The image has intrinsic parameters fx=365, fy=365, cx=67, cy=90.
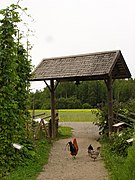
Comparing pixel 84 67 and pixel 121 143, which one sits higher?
pixel 84 67

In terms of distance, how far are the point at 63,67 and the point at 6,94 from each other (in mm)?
8717

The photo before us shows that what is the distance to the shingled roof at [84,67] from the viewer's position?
51.5ft

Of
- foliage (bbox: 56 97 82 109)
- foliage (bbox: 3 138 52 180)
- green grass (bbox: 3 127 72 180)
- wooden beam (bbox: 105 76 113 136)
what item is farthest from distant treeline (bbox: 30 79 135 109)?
foliage (bbox: 3 138 52 180)

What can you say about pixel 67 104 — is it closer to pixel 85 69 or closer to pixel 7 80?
pixel 85 69

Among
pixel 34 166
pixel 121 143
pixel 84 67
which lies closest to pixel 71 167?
pixel 34 166

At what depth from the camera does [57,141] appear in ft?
54.5

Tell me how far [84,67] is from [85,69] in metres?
0.26

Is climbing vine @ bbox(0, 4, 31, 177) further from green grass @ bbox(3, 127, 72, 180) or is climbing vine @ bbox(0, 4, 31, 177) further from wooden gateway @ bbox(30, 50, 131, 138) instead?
wooden gateway @ bbox(30, 50, 131, 138)

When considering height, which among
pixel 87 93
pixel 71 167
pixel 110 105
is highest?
pixel 87 93

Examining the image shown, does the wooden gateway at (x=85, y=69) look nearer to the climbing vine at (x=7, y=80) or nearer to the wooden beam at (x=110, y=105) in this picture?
the wooden beam at (x=110, y=105)

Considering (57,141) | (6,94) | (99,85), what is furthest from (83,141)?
(99,85)

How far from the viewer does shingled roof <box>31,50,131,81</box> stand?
51.5 feet

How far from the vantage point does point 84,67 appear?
16422mm

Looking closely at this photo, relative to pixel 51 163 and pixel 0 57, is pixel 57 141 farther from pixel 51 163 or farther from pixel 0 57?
pixel 0 57
